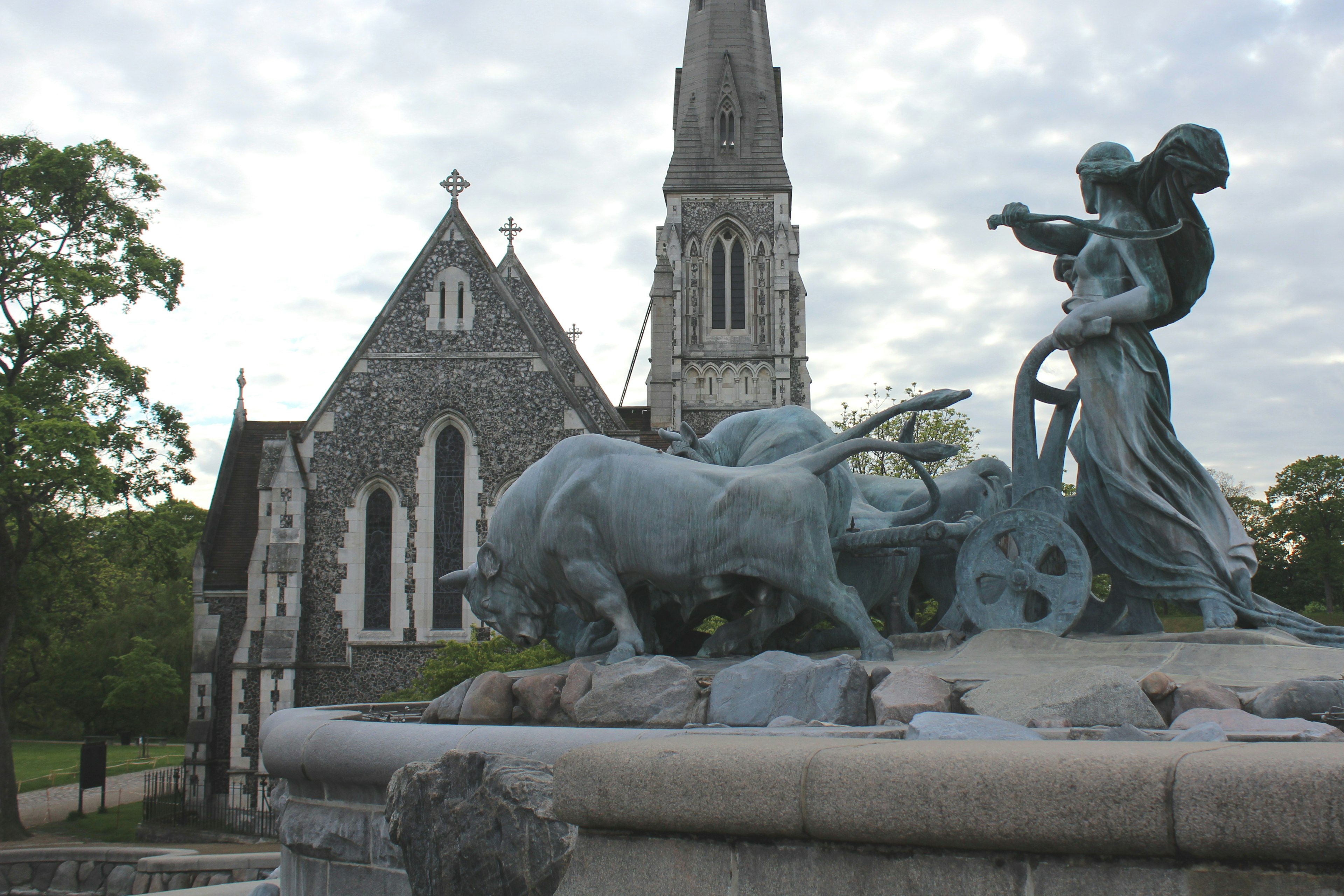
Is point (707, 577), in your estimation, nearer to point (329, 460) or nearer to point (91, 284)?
point (91, 284)

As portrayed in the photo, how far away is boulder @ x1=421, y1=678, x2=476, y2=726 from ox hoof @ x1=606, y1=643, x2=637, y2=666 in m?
0.64

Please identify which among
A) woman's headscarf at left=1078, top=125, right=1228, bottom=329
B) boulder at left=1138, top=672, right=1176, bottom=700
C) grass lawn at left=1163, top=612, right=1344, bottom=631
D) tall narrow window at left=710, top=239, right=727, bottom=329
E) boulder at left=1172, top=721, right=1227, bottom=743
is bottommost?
grass lawn at left=1163, top=612, right=1344, bottom=631

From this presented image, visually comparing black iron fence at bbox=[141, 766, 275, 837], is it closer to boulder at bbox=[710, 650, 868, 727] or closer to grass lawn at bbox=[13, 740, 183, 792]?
grass lawn at bbox=[13, 740, 183, 792]

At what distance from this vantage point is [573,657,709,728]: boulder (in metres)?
4.51

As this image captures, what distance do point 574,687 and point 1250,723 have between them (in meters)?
2.52

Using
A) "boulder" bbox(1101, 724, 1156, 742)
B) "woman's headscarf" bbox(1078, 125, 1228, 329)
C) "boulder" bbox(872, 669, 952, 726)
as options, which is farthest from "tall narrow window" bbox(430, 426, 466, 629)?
"boulder" bbox(1101, 724, 1156, 742)

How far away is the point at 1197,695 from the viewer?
417 cm

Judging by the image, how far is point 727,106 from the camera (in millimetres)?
48188

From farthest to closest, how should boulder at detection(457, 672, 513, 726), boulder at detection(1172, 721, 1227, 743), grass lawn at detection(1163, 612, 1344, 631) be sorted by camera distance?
grass lawn at detection(1163, 612, 1344, 631) < boulder at detection(457, 672, 513, 726) < boulder at detection(1172, 721, 1227, 743)

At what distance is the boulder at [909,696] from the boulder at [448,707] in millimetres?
1861

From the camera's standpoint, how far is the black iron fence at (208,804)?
21.8 m

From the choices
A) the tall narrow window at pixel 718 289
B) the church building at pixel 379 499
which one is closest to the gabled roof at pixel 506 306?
the church building at pixel 379 499

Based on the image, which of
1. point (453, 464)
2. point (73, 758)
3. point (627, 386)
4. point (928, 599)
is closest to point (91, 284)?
point (453, 464)

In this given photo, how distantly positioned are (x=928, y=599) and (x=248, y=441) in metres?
26.6
